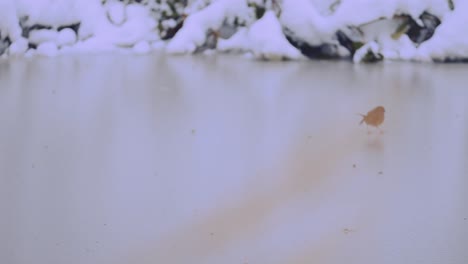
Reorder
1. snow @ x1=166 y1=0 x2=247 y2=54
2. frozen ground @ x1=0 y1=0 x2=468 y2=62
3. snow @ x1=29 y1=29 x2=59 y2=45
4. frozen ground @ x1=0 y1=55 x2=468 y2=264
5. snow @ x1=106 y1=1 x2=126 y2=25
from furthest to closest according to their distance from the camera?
snow @ x1=106 y1=1 x2=126 y2=25 < snow @ x1=29 y1=29 x2=59 y2=45 < snow @ x1=166 y1=0 x2=247 y2=54 < frozen ground @ x1=0 y1=0 x2=468 y2=62 < frozen ground @ x1=0 y1=55 x2=468 y2=264

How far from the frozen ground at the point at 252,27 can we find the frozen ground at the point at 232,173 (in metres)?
1.25

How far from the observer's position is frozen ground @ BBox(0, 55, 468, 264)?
5.36ft

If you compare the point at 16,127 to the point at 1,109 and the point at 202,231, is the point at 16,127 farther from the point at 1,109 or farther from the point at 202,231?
the point at 202,231

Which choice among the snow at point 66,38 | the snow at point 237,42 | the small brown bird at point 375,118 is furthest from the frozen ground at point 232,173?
the snow at point 66,38

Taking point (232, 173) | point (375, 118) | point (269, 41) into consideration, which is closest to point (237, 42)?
point (269, 41)

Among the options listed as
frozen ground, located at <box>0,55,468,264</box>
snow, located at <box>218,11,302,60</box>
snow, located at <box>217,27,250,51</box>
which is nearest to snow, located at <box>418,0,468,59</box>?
snow, located at <box>218,11,302,60</box>

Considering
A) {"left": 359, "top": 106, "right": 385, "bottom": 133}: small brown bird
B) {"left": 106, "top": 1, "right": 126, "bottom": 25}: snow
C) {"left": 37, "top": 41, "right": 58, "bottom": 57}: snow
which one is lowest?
{"left": 37, "top": 41, "right": 58, "bottom": 57}: snow

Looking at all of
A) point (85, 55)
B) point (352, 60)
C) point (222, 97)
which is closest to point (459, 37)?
point (352, 60)

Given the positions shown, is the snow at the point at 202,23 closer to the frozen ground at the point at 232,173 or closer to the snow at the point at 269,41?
the snow at the point at 269,41

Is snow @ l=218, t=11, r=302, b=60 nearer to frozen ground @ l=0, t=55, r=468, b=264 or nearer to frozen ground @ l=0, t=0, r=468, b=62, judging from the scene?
frozen ground @ l=0, t=0, r=468, b=62

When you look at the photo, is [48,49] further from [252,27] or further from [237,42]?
[252,27]

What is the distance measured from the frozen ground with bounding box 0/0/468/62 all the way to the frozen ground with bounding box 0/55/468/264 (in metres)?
1.25

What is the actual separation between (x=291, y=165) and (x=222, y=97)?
4.58ft

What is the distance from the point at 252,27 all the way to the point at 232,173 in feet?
11.5
